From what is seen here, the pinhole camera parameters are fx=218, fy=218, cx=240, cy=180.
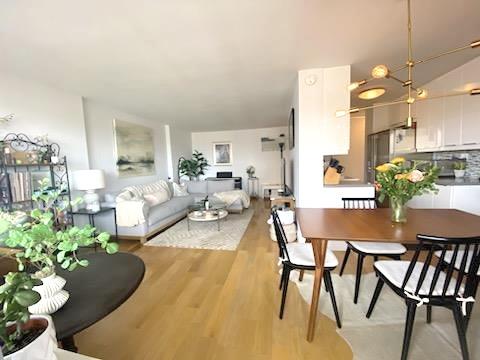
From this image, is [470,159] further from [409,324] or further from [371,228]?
[409,324]

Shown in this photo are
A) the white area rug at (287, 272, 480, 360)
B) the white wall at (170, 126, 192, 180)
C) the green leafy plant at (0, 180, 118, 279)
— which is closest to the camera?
the green leafy plant at (0, 180, 118, 279)

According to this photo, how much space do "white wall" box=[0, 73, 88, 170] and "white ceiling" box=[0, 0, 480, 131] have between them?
0.21 meters

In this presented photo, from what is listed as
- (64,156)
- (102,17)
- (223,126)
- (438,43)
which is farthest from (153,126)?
(438,43)

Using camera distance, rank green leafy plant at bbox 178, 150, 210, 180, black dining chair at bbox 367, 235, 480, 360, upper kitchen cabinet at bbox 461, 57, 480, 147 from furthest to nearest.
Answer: green leafy plant at bbox 178, 150, 210, 180, upper kitchen cabinet at bbox 461, 57, 480, 147, black dining chair at bbox 367, 235, 480, 360

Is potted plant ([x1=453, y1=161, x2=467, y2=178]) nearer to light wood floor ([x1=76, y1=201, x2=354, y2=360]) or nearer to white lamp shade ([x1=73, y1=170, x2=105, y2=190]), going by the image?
light wood floor ([x1=76, y1=201, x2=354, y2=360])

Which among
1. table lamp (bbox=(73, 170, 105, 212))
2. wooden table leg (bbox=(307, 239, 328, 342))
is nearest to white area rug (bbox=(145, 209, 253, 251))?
table lamp (bbox=(73, 170, 105, 212))

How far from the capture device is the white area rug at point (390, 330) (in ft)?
4.63

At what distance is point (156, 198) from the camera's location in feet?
14.2

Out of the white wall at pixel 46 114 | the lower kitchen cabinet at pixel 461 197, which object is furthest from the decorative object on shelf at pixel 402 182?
the white wall at pixel 46 114

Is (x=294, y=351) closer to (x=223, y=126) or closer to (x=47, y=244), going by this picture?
(x=47, y=244)

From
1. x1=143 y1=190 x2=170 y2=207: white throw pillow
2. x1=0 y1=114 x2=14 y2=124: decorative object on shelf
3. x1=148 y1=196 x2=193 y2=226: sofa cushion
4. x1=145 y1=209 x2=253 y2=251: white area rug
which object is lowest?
x1=145 y1=209 x2=253 y2=251: white area rug

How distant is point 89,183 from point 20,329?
9.90 feet

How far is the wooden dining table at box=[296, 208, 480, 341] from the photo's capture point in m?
1.42

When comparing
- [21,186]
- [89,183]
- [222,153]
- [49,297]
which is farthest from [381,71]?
[222,153]
